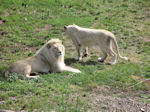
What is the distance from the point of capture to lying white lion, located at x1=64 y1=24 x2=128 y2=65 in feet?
38.1

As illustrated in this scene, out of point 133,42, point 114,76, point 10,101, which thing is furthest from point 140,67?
point 10,101

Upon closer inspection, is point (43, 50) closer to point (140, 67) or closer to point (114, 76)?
point (114, 76)

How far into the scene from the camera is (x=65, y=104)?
7.75 metres

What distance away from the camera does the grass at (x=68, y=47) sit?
26.8 ft

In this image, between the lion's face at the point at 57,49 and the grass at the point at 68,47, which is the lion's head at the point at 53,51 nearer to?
the lion's face at the point at 57,49

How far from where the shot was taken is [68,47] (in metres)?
13.4

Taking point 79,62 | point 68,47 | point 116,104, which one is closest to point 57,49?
point 79,62

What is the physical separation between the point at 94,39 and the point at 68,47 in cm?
184

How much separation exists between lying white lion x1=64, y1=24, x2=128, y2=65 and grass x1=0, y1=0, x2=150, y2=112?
391mm

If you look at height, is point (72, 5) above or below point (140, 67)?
above

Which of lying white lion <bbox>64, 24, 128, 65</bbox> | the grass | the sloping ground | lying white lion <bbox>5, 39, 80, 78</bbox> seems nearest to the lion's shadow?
the grass

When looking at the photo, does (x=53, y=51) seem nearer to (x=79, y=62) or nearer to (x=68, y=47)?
(x=79, y=62)

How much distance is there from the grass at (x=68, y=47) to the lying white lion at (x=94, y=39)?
15.4 inches

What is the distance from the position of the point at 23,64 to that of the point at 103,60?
3124 millimetres
